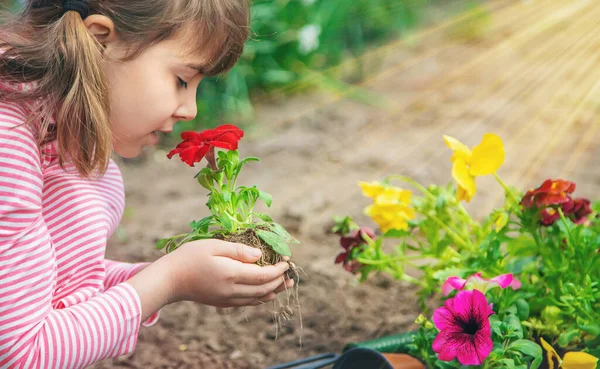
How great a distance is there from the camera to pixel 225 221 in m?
1.20

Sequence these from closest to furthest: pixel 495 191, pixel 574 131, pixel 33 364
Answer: pixel 33 364
pixel 495 191
pixel 574 131

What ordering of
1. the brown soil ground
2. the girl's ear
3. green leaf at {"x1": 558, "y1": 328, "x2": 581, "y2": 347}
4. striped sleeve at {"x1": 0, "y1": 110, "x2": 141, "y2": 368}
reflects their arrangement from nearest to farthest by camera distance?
striped sleeve at {"x1": 0, "y1": 110, "x2": 141, "y2": 368}, the girl's ear, green leaf at {"x1": 558, "y1": 328, "x2": 581, "y2": 347}, the brown soil ground

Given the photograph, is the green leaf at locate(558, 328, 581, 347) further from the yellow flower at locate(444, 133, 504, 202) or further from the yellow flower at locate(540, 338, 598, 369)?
the yellow flower at locate(444, 133, 504, 202)

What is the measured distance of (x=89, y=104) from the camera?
3.71 feet

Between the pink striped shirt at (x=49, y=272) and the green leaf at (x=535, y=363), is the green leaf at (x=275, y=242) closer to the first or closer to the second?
the pink striped shirt at (x=49, y=272)

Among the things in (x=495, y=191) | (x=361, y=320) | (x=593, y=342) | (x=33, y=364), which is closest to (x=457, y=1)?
(x=495, y=191)

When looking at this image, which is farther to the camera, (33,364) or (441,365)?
(441,365)

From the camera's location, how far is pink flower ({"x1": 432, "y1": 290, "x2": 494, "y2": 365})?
1.17 meters

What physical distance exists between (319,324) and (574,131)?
5.60 ft

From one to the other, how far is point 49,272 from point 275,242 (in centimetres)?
36

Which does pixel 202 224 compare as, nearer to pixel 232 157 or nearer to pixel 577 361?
pixel 232 157

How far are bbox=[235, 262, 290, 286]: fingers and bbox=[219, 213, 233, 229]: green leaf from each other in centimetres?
8

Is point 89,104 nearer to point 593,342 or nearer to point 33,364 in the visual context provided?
point 33,364

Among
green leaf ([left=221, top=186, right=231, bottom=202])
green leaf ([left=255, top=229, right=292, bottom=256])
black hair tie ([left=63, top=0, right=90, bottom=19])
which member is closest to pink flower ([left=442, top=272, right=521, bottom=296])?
green leaf ([left=255, top=229, right=292, bottom=256])
